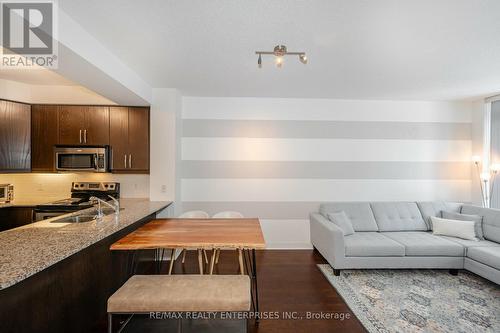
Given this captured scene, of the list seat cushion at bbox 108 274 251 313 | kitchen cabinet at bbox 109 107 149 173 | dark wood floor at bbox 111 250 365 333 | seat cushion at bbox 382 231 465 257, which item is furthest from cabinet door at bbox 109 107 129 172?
seat cushion at bbox 382 231 465 257

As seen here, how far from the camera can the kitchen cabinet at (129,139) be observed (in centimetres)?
346

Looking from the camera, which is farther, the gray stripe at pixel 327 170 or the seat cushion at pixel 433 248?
the gray stripe at pixel 327 170

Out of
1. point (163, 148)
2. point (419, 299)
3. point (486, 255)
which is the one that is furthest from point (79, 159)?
point (486, 255)

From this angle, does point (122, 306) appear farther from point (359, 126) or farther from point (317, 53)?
point (359, 126)

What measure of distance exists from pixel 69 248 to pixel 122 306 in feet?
1.64

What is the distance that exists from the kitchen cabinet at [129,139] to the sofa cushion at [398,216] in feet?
12.3

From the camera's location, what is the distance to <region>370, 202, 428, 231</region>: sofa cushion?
3.65m

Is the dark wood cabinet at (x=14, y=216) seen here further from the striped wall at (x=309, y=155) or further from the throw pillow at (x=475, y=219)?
the throw pillow at (x=475, y=219)

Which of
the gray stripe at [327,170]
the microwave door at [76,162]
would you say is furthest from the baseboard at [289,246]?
the microwave door at [76,162]

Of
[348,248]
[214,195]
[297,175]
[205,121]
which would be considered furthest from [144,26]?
[348,248]

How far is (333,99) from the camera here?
4.01 m

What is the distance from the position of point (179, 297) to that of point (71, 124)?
3240 millimetres

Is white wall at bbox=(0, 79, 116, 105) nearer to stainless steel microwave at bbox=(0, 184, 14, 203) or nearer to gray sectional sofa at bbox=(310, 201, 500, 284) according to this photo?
stainless steel microwave at bbox=(0, 184, 14, 203)

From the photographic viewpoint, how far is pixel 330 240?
3.08m
